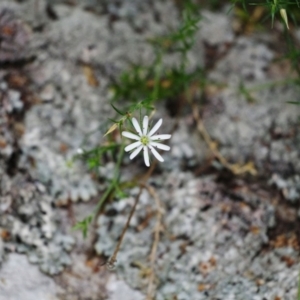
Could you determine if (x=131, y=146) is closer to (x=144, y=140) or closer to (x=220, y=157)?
(x=144, y=140)

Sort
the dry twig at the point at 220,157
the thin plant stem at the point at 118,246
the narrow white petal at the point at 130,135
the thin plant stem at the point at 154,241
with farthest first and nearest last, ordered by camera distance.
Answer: the dry twig at the point at 220,157, the thin plant stem at the point at 154,241, the thin plant stem at the point at 118,246, the narrow white petal at the point at 130,135

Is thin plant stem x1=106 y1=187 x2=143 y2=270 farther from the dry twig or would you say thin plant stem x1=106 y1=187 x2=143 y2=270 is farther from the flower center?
the dry twig

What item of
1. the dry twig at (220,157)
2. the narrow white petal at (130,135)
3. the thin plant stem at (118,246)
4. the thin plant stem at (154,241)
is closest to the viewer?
the narrow white petal at (130,135)

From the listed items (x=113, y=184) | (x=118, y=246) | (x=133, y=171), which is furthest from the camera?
(x=133, y=171)

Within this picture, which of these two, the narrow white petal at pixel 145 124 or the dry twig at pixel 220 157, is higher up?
the dry twig at pixel 220 157

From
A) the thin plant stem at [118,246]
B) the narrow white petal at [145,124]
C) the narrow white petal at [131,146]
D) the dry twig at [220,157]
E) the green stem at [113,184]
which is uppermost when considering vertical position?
the dry twig at [220,157]

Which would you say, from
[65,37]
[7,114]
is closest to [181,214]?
[7,114]

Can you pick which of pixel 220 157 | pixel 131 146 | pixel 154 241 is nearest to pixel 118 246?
pixel 154 241

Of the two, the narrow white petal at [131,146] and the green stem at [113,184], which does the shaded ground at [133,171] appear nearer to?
the green stem at [113,184]

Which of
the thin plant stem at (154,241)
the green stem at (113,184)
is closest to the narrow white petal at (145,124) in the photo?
the green stem at (113,184)
